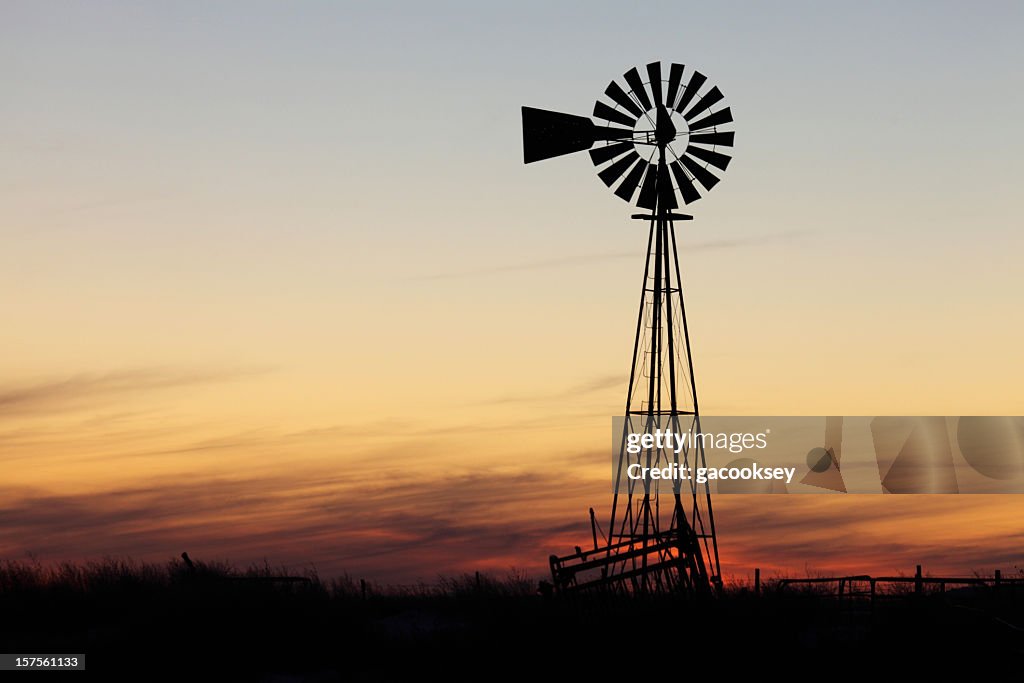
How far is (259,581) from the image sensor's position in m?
35.9

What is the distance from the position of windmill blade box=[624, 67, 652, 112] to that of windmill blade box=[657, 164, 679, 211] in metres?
1.86

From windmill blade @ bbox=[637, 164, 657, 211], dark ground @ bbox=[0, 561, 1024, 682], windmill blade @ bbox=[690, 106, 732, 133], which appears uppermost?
windmill blade @ bbox=[690, 106, 732, 133]

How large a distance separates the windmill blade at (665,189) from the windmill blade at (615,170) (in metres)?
0.87

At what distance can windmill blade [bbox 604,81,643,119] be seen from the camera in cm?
3706

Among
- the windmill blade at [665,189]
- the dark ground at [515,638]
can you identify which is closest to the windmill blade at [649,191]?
the windmill blade at [665,189]

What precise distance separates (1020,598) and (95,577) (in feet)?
92.6

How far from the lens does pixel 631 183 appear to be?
37.2m

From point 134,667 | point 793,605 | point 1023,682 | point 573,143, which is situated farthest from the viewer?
point 573,143

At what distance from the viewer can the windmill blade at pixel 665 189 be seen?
3691cm

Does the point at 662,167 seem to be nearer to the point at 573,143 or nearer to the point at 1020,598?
the point at 573,143

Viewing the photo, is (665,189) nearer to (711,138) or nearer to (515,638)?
(711,138)

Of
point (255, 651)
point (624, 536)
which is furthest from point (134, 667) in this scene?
point (624, 536)

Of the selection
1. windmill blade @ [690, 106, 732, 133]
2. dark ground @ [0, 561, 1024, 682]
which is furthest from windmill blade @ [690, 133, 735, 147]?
dark ground @ [0, 561, 1024, 682]

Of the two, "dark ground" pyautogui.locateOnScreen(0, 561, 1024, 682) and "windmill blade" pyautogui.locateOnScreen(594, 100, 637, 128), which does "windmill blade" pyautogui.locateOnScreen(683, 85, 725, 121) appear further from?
"dark ground" pyautogui.locateOnScreen(0, 561, 1024, 682)
